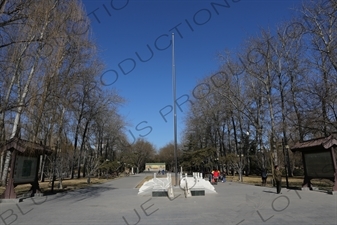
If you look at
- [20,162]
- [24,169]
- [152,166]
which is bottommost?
[24,169]

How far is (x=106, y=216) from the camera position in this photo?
344 inches

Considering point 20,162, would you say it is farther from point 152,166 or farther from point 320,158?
point 152,166

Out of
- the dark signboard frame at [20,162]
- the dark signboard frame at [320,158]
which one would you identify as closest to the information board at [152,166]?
the dark signboard frame at [320,158]

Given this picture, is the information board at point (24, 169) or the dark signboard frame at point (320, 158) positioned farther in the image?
the dark signboard frame at point (320, 158)

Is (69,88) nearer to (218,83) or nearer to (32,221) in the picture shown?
(32,221)

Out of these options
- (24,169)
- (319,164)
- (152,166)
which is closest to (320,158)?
(319,164)

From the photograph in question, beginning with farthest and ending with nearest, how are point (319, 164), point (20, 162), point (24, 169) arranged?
point (319, 164) → point (24, 169) → point (20, 162)

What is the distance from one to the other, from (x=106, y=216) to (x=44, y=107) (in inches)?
230

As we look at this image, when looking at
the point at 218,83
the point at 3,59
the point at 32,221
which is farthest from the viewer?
the point at 218,83

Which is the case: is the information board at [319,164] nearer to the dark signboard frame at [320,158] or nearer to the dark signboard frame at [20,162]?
the dark signboard frame at [320,158]

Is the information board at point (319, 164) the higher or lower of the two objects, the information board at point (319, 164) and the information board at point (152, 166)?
the lower

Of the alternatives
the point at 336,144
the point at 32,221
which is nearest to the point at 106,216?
the point at 32,221

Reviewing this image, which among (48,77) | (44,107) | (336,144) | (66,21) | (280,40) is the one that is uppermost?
(280,40)

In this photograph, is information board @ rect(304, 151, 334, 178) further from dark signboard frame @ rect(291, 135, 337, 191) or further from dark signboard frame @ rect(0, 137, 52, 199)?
dark signboard frame @ rect(0, 137, 52, 199)
